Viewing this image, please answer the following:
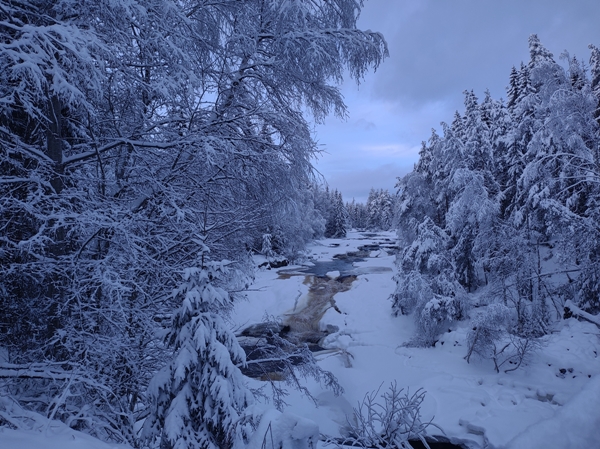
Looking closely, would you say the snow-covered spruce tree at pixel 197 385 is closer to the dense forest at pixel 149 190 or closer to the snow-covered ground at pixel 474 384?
the dense forest at pixel 149 190

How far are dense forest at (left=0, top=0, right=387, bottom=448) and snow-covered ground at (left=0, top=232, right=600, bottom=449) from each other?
0.89 metres

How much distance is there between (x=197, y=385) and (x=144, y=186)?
8.53ft

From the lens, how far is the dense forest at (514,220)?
377 inches

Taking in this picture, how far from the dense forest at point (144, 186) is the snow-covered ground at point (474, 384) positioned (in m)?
1.75

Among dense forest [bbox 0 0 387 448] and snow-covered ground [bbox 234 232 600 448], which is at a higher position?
dense forest [bbox 0 0 387 448]

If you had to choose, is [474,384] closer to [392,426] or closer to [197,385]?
[392,426]

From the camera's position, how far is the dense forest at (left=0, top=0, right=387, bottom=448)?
282 centimetres

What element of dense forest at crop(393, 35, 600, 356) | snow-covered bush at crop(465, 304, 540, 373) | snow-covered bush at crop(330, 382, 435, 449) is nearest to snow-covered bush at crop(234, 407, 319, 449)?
snow-covered bush at crop(330, 382, 435, 449)

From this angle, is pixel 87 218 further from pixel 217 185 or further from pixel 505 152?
pixel 505 152

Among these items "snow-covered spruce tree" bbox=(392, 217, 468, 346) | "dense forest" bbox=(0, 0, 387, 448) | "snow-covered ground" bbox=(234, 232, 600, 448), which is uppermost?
"dense forest" bbox=(0, 0, 387, 448)

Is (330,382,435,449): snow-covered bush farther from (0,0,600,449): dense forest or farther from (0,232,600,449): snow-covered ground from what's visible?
(0,0,600,449): dense forest

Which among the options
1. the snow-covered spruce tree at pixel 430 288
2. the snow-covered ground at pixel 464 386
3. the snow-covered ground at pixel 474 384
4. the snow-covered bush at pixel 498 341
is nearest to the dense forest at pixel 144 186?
the snow-covered ground at pixel 464 386

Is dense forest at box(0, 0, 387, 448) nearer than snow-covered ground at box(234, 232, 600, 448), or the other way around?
dense forest at box(0, 0, 387, 448)

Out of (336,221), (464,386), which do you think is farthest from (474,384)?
(336,221)
